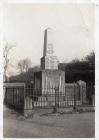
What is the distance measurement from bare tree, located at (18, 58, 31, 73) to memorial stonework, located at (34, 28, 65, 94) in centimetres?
3

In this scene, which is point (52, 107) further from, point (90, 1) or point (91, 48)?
point (90, 1)

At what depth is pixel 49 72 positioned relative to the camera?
0.37 meters

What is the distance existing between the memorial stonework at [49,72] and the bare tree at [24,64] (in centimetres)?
3

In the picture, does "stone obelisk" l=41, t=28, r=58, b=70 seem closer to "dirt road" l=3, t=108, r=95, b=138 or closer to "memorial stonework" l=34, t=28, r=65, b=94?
"memorial stonework" l=34, t=28, r=65, b=94

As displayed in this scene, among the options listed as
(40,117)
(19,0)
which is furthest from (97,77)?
(19,0)

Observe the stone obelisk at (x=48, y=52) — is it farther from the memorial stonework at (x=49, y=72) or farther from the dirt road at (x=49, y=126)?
the dirt road at (x=49, y=126)

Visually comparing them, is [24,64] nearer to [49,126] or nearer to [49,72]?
[49,72]

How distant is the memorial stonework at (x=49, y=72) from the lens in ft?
1.21

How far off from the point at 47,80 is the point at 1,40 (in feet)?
0.51

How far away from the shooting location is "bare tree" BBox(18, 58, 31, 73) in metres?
0.37

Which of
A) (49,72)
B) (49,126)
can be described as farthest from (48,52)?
(49,126)

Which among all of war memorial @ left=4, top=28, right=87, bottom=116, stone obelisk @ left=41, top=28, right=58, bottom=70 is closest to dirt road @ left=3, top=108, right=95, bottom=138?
war memorial @ left=4, top=28, right=87, bottom=116

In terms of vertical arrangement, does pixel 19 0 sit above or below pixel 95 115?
above

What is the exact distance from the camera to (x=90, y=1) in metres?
0.38
